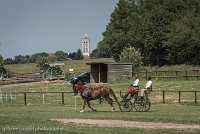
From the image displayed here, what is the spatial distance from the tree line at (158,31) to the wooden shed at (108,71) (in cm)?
1453

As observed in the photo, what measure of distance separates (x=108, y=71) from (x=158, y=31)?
23551mm

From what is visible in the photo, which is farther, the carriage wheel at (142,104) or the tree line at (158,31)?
the tree line at (158,31)

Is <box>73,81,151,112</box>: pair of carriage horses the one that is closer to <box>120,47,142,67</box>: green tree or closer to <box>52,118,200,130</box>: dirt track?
<box>52,118,200,130</box>: dirt track

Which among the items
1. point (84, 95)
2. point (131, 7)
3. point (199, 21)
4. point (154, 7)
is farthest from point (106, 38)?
point (84, 95)

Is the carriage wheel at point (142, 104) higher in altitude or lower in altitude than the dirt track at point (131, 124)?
higher

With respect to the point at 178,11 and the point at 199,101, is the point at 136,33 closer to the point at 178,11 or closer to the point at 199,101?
the point at 178,11

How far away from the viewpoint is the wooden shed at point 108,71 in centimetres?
6314

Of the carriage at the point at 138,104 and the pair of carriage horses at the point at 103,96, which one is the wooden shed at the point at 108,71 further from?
the pair of carriage horses at the point at 103,96

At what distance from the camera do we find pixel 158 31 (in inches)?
3300

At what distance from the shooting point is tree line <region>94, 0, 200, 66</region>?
252 feet

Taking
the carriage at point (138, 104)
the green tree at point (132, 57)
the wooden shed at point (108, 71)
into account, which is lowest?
the carriage at point (138, 104)

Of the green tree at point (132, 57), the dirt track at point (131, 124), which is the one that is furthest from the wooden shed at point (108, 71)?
the dirt track at point (131, 124)

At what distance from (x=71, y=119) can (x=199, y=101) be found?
15.9 meters

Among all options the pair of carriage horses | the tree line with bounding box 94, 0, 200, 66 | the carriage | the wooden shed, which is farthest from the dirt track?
the tree line with bounding box 94, 0, 200, 66
